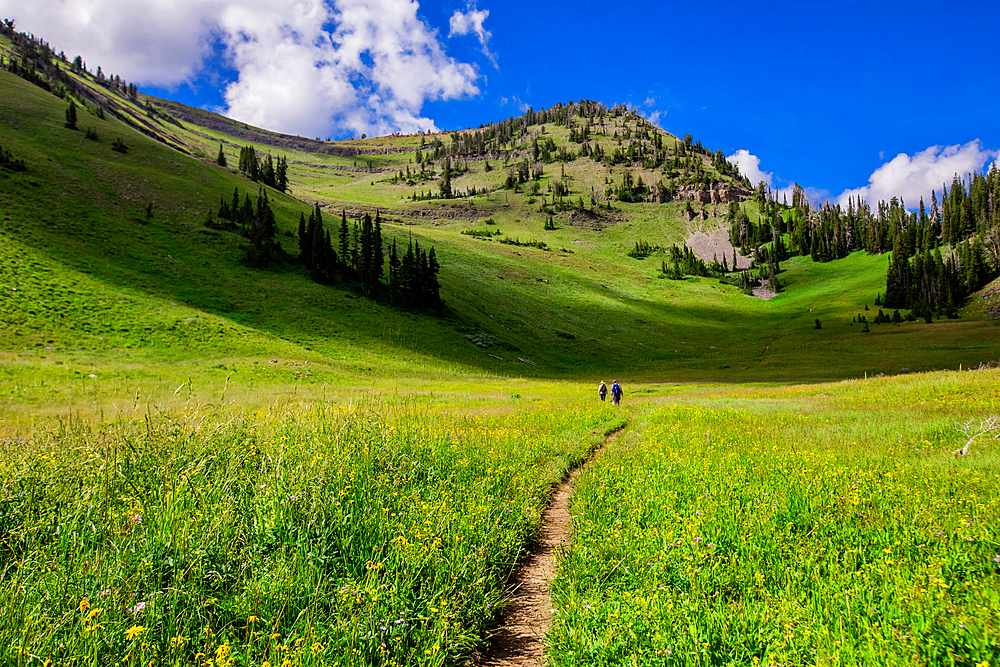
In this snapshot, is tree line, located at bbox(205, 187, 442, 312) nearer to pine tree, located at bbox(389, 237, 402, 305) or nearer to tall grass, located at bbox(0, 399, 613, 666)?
pine tree, located at bbox(389, 237, 402, 305)

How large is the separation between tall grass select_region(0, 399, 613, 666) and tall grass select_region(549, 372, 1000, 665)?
1.41 meters

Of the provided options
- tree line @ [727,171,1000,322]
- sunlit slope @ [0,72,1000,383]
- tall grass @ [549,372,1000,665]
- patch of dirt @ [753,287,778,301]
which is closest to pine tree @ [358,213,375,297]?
sunlit slope @ [0,72,1000,383]

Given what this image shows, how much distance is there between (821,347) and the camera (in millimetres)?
79250

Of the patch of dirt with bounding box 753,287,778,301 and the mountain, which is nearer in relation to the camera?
the mountain

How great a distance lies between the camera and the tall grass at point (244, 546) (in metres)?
3.47

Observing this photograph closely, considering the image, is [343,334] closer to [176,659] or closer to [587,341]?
[587,341]

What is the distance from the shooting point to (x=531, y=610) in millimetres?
5113

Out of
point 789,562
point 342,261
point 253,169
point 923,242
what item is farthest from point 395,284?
point 923,242

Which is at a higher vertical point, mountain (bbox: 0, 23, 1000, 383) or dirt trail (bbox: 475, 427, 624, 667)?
mountain (bbox: 0, 23, 1000, 383)

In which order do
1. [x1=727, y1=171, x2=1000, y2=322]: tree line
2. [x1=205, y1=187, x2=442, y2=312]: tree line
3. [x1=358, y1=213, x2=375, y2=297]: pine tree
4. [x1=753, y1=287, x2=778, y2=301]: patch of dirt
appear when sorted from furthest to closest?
[x1=753, y1=287, x2=778, y2=301]: patch of dirt → [x1=727, y1=171, x2=1000, y2=322]: tree line → [x1=358, y1=213, x2=375, y2=297]: pine tree → [x1=205, y1=187, x2=442, y2=312]: tree line

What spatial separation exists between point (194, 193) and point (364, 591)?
101 metres

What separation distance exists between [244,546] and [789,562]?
6125 millimetres

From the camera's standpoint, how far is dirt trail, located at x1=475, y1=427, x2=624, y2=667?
4336 mm

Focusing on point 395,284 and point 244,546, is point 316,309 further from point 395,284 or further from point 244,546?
point 244,546
